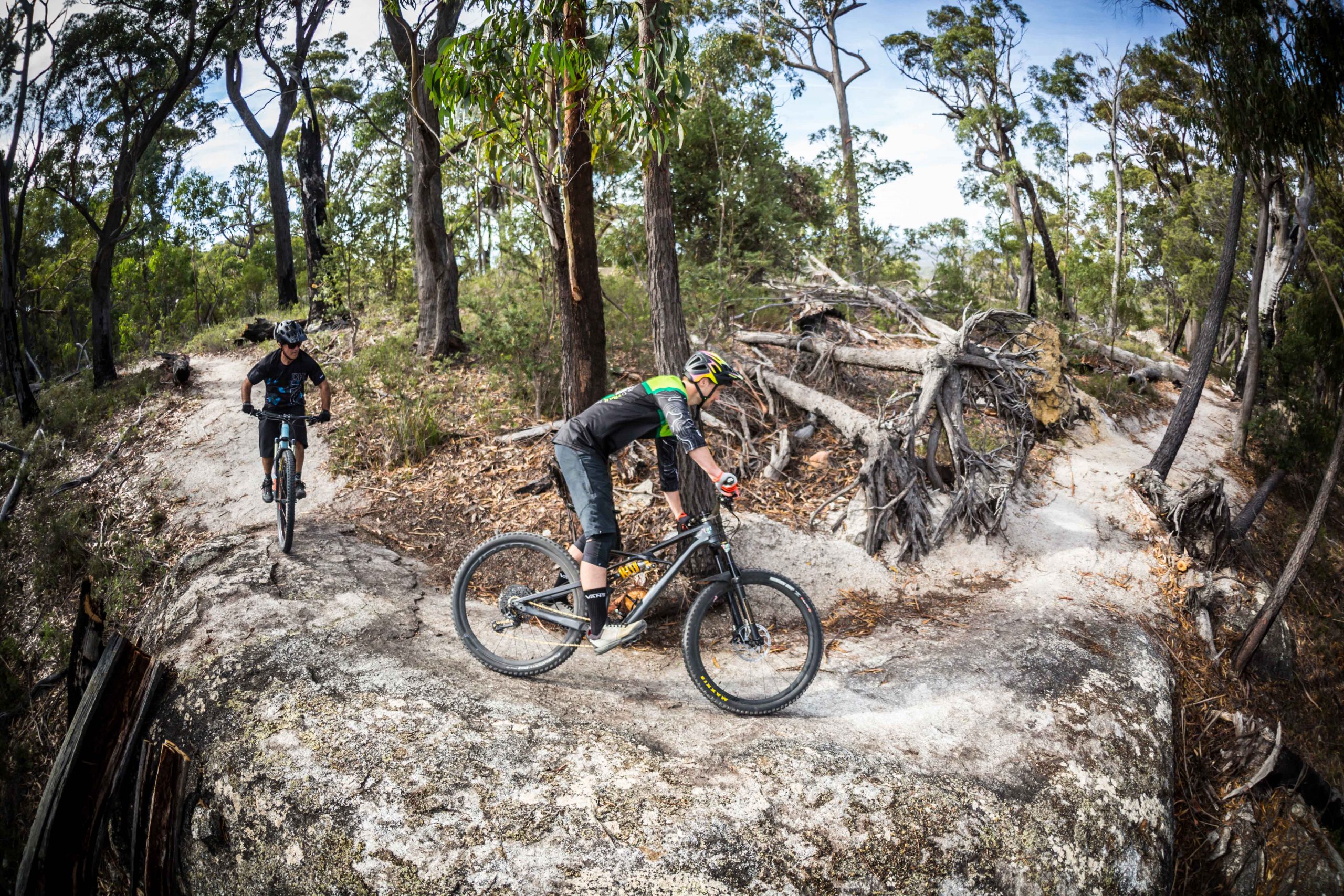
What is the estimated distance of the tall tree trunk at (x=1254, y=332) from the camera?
945 centimetres

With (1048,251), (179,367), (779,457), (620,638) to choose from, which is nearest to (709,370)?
(620,638)

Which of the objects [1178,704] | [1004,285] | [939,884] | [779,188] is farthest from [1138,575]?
[1004,285]

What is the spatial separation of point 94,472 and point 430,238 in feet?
19.5

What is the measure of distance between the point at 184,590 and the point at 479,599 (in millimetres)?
2367

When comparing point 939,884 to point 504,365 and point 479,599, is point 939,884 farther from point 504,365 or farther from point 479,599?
point 504,365

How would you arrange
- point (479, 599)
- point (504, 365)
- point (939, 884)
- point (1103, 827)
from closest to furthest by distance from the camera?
point (939, 884) → point (1103, 827) → point (479, 599) → point (504, 365)

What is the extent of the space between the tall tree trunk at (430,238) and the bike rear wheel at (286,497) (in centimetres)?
555

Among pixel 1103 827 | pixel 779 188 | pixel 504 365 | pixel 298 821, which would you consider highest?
pixel 779 188

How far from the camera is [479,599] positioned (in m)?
5.70

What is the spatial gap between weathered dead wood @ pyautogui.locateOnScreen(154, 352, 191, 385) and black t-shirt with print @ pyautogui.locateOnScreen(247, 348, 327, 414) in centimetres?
739

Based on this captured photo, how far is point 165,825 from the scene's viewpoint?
4184mm

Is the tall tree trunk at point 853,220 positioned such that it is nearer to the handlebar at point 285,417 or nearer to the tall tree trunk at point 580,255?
the tall tree trunk at point 580,255

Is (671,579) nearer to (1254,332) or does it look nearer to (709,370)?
(709,370)

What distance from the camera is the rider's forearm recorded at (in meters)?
4.31
